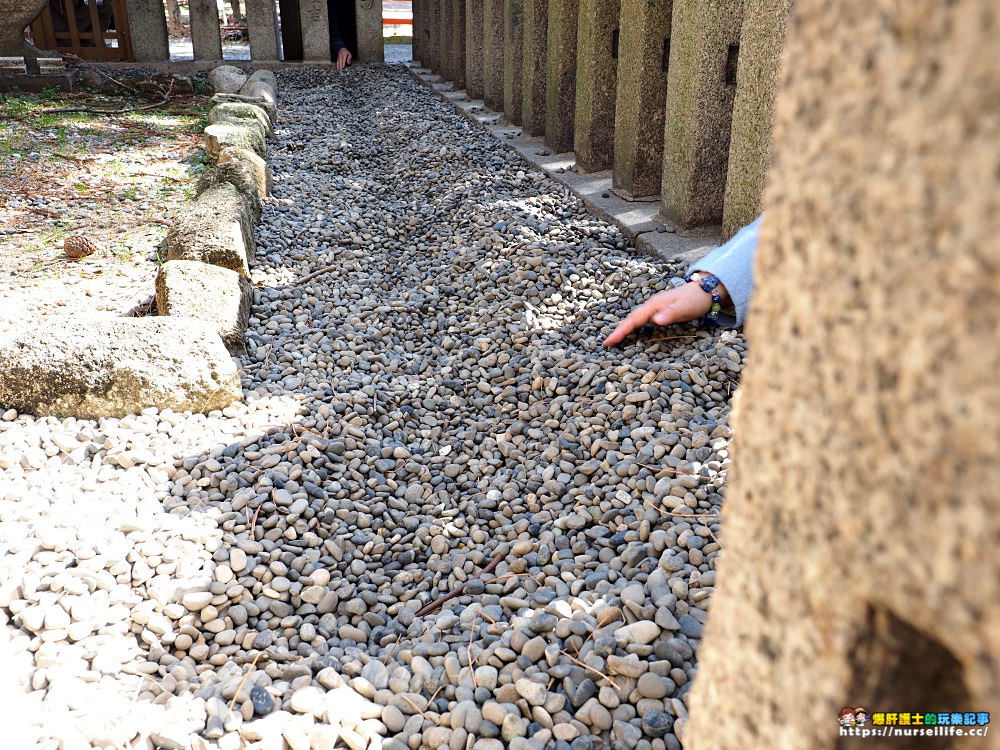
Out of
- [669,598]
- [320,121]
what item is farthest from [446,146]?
[669,598]

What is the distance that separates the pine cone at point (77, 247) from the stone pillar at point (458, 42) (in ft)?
18.6

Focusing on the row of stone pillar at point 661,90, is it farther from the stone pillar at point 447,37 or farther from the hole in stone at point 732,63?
the stone pillar at point 447,37

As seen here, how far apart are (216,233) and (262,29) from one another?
8.96 metres

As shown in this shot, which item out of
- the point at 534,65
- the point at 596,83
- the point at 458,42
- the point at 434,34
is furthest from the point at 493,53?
the point at 434,34

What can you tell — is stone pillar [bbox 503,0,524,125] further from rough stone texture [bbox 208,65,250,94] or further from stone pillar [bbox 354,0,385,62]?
stone pillar [bbox 354,0,385,62]

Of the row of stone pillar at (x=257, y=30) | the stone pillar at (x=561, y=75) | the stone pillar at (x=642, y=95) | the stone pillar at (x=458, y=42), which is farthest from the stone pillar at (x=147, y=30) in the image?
the stone pillar at (x=642, y=95)

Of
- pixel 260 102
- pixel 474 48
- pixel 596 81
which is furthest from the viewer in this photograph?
pixel 474 48

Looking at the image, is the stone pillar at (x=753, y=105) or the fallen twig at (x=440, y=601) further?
the stone pillar at (x=753, y=105)

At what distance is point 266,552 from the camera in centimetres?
254

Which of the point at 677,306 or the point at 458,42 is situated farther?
the point at 458,42

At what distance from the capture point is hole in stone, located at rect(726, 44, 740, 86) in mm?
3852

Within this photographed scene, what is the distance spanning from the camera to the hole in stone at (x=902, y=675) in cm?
69

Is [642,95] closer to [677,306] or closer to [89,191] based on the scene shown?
[677,306]

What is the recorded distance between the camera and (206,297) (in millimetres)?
3793
